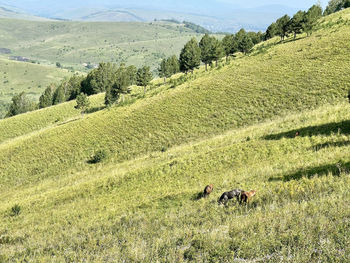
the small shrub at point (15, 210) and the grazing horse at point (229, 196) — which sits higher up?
the grazing horse at point (229, 196)

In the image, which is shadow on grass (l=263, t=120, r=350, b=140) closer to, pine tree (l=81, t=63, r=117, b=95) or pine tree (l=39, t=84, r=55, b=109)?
pine tree (l=81, t=63, r=117, b=95)

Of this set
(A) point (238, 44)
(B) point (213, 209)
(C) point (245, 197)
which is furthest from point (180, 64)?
(B) point (213, 209)

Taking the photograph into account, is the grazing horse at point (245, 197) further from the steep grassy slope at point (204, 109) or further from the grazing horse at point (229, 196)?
the steep grassy slope at point (204, 109)

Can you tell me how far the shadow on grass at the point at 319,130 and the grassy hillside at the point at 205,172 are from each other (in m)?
0.19

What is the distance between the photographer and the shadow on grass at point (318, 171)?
1187cm

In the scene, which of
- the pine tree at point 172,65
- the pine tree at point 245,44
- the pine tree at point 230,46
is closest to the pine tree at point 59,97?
the pine tree at point 172,65

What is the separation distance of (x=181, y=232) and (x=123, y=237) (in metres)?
2.51

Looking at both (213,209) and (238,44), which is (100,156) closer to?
(213,209)

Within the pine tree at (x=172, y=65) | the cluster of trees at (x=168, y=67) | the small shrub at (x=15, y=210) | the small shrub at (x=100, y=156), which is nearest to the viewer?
the small shrub at (x=15, y=210)

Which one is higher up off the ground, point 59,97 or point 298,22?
point 298,22

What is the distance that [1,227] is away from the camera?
19.1 m

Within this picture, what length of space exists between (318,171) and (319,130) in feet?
30.1

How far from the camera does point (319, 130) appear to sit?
2033 cm

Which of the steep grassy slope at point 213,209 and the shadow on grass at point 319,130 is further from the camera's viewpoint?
the shadow on grass at point 319,130
